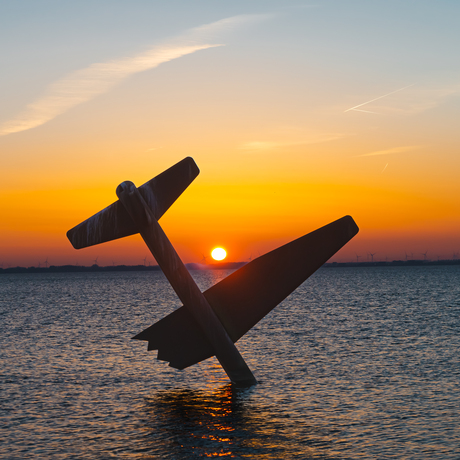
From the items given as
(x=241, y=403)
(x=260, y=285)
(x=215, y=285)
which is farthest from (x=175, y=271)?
(x=241, y=403)

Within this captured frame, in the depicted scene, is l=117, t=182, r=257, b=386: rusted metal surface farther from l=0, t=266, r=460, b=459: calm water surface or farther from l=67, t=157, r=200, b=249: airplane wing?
l=0, t=266, r=460, b=459: calm water surface

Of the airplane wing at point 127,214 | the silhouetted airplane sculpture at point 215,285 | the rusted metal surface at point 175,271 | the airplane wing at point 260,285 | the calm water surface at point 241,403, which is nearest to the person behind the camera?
the calm water surface at point 241,403

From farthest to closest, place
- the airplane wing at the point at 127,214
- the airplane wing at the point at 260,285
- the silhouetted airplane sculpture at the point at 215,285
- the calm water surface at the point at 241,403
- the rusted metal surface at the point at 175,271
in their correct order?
the airplane wing at the point at 260,285 < the silhouetted airplane sculpture at the point at 215,285 < the airplane wing at the point at 127,214 < the rusted metal surface at the point at 175,271 < the calm water surface at the point at 241,403

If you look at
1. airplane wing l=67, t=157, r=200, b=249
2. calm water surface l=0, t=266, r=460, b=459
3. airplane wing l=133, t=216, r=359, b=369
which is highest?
airplane wing l=67, t=157, r=200, b=249

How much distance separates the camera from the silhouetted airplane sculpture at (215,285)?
17.7 meters

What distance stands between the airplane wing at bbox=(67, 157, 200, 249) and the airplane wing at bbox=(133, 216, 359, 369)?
10.8 ft

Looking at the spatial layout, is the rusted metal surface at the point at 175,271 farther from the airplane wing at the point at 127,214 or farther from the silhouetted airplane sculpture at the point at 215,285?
the airplane wing at the point at 127,214

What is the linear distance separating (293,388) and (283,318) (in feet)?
108

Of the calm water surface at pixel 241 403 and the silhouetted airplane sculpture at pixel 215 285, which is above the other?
the silhouetted airplane sculpture at pixel 215 285

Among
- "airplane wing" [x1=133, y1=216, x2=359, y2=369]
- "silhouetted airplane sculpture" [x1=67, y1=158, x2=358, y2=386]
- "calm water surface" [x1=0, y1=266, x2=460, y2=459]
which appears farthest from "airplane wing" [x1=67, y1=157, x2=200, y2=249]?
"calm water surface" [x1=0, y1=266, x2=460, y2=459]

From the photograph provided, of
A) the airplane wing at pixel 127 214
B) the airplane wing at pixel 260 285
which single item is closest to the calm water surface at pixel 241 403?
the airplane wing at pixel 260 285

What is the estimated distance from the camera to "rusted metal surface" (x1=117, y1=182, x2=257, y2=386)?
17188 mm

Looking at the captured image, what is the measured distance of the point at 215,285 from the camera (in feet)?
61.2

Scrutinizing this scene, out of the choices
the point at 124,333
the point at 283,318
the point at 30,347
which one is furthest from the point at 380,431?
the point at 283,318
